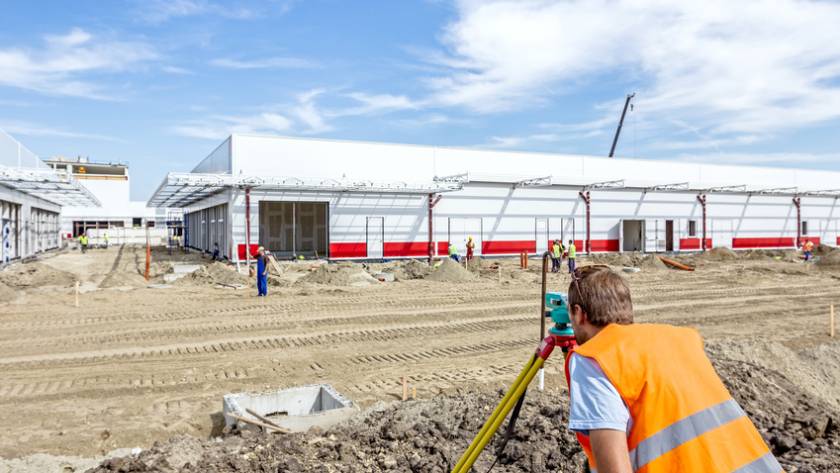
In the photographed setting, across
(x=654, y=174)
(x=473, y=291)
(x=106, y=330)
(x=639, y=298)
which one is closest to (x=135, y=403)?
(x=106, y=330)

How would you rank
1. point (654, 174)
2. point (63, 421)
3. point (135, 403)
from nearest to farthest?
1. point (63, 421)
2. point (135, 403)
3. point (654, 174)

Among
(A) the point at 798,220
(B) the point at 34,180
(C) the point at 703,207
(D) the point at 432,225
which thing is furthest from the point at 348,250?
(A) the point at 798,220

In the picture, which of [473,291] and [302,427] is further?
[473,291]

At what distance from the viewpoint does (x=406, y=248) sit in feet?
96.4

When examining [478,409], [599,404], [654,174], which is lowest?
[478,409]

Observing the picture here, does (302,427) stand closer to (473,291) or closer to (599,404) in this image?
(599,404)

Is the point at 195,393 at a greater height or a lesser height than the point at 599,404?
lesser

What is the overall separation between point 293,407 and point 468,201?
24.4 metres

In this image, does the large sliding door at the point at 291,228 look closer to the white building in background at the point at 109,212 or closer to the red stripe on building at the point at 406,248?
the red stripe on building at the point at 406,248

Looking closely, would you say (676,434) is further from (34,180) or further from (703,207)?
(703,207)

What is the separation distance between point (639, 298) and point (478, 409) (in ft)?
41.5

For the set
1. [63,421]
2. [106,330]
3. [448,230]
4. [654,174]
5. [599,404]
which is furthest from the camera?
[654,174]

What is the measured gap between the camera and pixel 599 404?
1.82 metres

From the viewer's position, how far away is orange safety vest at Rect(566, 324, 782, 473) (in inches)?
71.5
